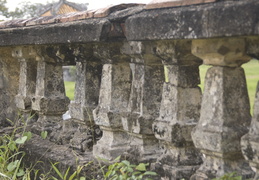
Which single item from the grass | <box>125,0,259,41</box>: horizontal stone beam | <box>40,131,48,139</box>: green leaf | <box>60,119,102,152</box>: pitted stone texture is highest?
<box>125,0,259,41</box>: horizontal stone beam

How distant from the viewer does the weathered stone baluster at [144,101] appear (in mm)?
3010

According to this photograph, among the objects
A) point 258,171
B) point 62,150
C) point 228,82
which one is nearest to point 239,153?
point 258,171

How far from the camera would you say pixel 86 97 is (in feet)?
12.3

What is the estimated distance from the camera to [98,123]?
344 centimetres

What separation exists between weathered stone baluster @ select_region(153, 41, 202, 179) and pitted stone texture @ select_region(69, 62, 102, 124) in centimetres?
105

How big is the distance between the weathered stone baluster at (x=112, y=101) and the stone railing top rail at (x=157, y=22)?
0.23 metres

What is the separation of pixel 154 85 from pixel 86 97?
0.84 m

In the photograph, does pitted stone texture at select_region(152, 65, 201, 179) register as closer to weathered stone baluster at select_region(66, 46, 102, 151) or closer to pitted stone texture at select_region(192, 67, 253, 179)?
pitted stone texture at select_region(192, 67, 253, 179)

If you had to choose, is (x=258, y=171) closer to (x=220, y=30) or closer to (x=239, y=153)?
(x=239, y=153)

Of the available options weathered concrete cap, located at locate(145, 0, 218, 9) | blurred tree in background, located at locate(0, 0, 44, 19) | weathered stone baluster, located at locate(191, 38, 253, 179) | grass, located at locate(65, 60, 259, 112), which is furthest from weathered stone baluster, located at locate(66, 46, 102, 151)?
blurred tree in background, located at locate(0, 0, 44, 19)

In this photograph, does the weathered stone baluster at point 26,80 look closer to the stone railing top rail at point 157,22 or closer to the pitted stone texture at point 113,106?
the stone railing top rail at point 157,22

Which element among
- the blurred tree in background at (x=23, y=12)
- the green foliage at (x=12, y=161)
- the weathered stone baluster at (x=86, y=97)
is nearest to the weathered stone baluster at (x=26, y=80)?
the green foliage at (x=12, y=161)

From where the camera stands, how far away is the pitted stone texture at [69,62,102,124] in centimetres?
374

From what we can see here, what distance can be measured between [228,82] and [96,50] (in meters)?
1.23
